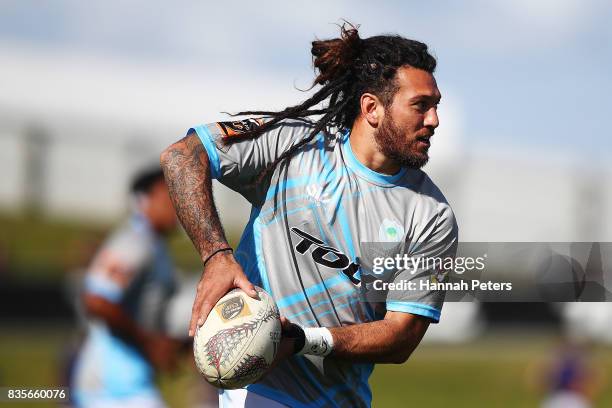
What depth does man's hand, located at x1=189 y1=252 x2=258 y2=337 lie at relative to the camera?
15.3 ft

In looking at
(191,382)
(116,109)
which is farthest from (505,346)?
(116,109)

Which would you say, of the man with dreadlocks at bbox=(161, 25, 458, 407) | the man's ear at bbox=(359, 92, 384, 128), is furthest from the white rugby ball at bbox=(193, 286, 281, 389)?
the man's ear at bbox=(359, 92, 384, 128)

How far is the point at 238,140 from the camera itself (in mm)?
5254

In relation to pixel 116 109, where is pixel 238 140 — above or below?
below

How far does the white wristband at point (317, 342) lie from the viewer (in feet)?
16.0

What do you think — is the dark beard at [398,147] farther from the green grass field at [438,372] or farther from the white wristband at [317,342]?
the green grass field at [438,372]

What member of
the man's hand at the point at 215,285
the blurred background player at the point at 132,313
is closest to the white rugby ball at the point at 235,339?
the man's hand at the point at 215,285

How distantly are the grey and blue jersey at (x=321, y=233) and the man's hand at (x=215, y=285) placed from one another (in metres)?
0.62

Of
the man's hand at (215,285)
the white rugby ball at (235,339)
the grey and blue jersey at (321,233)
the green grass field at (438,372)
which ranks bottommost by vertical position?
the white rugby ball at (235,339)

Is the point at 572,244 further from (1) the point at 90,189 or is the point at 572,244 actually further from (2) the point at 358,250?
(1) the point at 90,189

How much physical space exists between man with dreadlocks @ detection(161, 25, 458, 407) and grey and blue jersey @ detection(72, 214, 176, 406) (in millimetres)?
3381

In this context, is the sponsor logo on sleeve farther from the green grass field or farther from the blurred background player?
the green grass field

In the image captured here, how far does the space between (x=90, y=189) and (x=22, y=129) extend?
10.9ft

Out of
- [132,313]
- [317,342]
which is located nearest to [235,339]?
[317,342]
